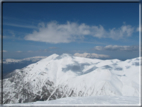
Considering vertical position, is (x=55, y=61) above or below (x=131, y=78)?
above

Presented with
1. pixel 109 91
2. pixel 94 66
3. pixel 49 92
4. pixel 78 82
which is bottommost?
pixel 49 92

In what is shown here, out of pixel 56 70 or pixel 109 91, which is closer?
pixel 56 70

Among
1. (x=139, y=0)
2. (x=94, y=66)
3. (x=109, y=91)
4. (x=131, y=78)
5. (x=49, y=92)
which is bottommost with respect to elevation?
(x=49, y=92)

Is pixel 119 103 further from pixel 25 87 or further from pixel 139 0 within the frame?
pixel 25 87

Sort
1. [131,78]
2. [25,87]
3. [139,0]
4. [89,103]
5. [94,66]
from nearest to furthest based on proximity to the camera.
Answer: [139,0] < [89,103] < [131,78] < [94,66] < [25,87]

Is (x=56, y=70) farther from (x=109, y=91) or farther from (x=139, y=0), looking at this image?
(x=139, y=0)

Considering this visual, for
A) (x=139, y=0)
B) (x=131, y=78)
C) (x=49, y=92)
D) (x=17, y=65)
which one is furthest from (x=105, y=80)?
(x=49, y=92)

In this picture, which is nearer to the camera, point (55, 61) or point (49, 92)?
point (55, 61)

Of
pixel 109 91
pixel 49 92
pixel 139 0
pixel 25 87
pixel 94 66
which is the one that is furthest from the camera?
pixel 49 92

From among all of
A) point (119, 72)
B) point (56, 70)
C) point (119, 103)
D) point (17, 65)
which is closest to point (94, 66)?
point (119, 72)
